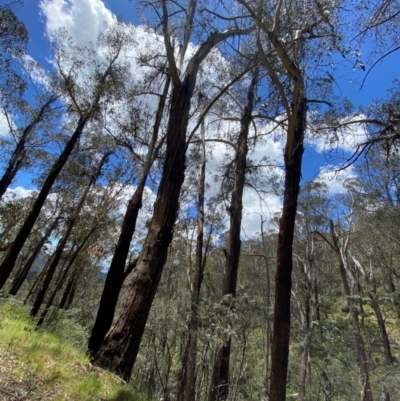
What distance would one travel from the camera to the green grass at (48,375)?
2.06 meters

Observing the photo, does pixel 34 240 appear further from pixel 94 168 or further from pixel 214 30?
pixel 214 30

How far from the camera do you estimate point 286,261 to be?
4.33m

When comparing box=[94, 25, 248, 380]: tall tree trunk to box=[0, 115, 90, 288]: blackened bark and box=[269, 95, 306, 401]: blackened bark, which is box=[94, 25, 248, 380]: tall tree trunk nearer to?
box=[269, 95, 306, 401]: blackened bark

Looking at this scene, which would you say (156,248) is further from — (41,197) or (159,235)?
(41,197)

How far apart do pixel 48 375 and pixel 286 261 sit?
10.6 ft

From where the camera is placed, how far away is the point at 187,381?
571 centimetres

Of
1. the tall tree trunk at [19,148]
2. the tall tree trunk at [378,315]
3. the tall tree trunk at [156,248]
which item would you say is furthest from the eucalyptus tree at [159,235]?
the tall tree trunk at [378,315]

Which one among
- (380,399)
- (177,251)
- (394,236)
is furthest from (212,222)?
(380,399)

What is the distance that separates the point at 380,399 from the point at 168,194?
45.9 feet

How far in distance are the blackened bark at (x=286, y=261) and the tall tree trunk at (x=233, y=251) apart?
1529 mm

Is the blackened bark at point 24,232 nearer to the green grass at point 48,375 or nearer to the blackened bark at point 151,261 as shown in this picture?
the green grass at point 48,375

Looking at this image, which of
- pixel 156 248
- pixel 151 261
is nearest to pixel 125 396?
pixel 151 261

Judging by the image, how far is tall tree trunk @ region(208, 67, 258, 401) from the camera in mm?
5996

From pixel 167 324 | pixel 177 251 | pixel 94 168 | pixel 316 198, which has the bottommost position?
pixel 167 324
